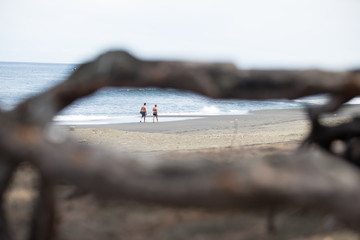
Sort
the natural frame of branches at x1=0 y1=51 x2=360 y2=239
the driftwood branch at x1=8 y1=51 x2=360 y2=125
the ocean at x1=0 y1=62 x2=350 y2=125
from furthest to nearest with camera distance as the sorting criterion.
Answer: the ocean at x1=0 y1=62 x2=350 y2=125, the driftwood branch at x1=8 y1=51 x2=360 y2=125, the natural frame of branches at x1=0 y1=51 x2=360 y2=239

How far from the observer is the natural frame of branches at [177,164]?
2297 mm

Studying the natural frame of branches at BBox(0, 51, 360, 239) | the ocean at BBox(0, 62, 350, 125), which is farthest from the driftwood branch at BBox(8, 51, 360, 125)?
the ocean at BBox(0, 62, 350, 125)

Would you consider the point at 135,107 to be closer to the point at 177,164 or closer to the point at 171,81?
the point at 171,81

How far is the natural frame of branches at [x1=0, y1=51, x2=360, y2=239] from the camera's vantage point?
7.54 feet

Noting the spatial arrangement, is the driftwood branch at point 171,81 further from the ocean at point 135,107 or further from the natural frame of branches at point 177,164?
the ocean at point 135,107

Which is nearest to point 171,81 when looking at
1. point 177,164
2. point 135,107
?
point 177,164

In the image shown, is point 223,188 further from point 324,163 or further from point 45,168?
point 45,168

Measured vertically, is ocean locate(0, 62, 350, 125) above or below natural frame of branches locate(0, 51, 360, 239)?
below

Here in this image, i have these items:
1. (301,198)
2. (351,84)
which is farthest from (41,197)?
(351,84)

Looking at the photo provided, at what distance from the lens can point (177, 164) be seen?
2369 mm

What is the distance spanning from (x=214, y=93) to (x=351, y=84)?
4.08ft

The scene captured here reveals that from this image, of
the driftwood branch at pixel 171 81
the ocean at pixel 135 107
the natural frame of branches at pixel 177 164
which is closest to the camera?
the natural frame of branches at pixel 177 164

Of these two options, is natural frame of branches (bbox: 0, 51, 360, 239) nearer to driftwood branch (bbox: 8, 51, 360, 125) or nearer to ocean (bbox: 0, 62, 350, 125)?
driftwood branch (bbox: 8, 51, 360, 125)

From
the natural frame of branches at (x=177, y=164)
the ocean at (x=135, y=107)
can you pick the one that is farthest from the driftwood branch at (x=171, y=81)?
the ocean at (x=135, y=107)
